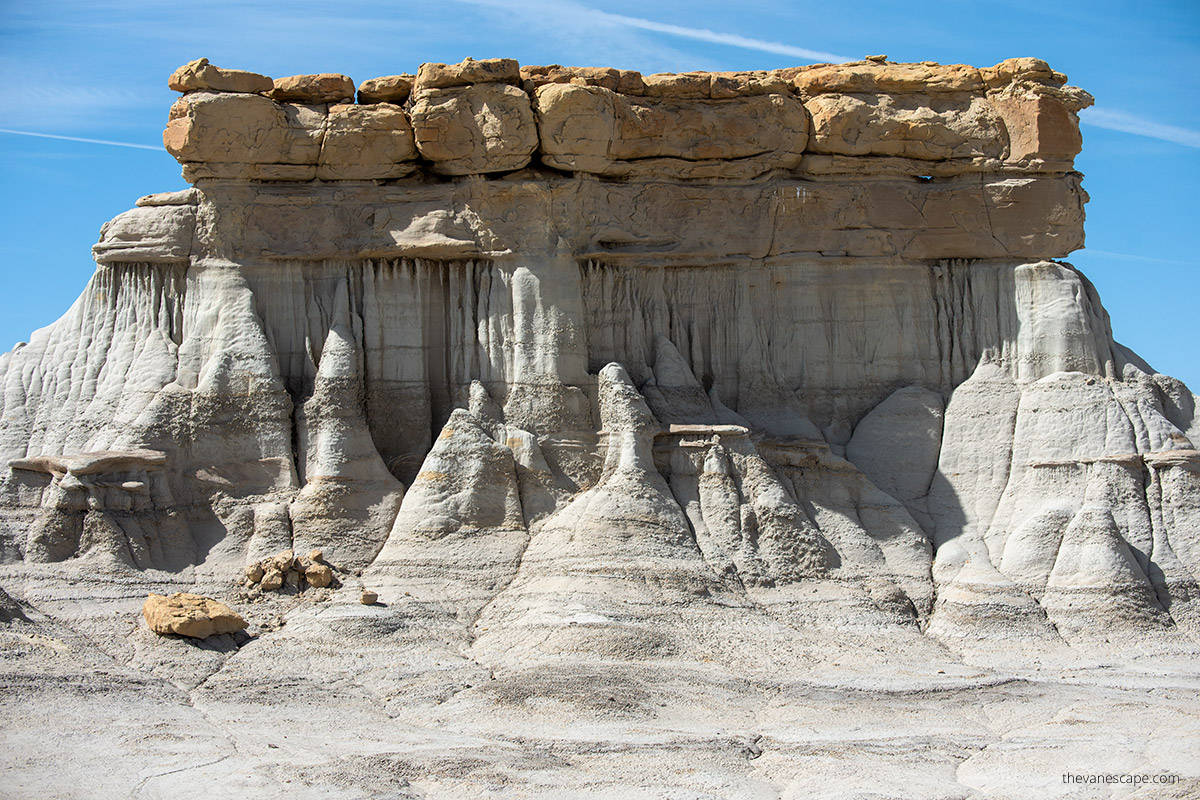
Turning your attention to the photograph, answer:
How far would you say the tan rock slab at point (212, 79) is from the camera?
30.6 metres

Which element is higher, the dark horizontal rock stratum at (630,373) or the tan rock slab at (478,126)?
the tan rock slab at (478,126)

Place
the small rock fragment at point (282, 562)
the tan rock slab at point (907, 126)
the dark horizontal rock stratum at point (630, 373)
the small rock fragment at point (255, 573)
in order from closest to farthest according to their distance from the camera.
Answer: the small rock fragment at point (282, 562)
the small rock fragment at point (255, 573)
the dark horizontal rock stratum at point (630, 373)
the tan rock slab at point (907, 126)

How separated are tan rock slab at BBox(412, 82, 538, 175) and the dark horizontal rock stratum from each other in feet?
0.20

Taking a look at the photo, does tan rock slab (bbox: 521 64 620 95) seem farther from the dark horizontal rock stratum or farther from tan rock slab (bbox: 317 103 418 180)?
tan rock slab (bbox: 317 103 418 180)

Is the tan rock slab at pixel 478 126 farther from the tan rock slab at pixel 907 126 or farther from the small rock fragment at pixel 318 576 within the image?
the small rock fragment at pixel 318 576

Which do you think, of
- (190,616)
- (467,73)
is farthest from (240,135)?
(190,616)

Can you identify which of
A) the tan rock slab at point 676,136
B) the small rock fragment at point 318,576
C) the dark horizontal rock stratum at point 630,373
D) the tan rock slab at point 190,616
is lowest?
the tan rock slab at point 190,616

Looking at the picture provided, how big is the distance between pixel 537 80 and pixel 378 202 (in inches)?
146

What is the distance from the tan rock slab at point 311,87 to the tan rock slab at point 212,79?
537mm

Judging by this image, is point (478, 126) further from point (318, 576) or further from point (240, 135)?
point (318, 576)

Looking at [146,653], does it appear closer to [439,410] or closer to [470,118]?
[439,410]

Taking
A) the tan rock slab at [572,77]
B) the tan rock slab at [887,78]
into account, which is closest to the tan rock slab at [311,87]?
the tan rock slab at [572,77]

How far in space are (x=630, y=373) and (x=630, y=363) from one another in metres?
0.28

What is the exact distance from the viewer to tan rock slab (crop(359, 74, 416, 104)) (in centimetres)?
3133
